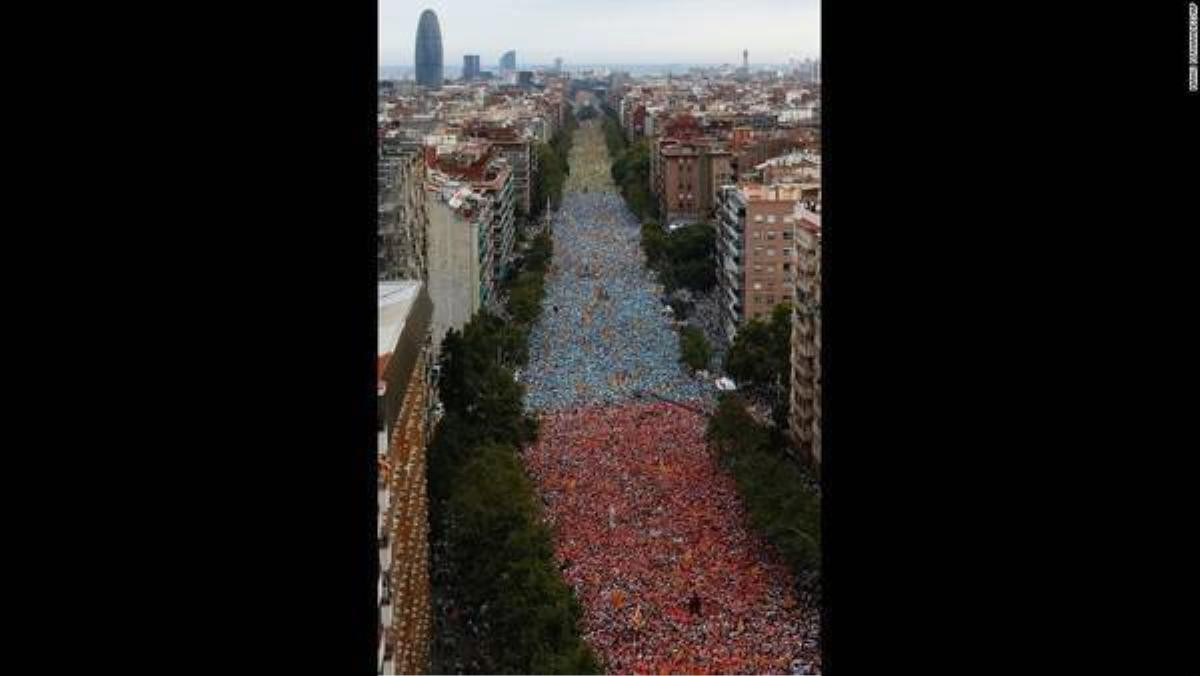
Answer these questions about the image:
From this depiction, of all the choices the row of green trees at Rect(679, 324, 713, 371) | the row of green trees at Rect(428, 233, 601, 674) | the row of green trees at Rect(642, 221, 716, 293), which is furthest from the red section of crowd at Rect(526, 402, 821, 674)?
the row of green trees at Rect(642, 221, 716, 293)

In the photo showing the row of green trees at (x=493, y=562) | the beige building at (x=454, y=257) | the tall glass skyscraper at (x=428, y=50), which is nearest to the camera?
the row of green trees at (x=493, y=562)

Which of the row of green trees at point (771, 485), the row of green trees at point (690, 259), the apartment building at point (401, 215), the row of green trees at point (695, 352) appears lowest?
the row of green trees at point (771, 485)

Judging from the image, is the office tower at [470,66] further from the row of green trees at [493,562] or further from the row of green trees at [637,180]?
the row of green trees at [493,562]

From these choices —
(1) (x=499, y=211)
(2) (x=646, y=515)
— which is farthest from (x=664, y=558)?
(1) (x=499, y=211)

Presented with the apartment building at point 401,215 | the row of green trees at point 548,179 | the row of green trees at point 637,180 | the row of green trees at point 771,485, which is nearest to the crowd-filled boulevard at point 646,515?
the row of green trees at point 771,485

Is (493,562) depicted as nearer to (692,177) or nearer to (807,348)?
(807,348)
